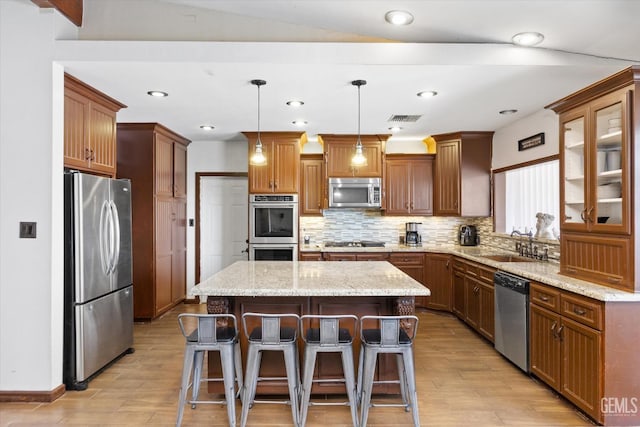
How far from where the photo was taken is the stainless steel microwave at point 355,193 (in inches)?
213

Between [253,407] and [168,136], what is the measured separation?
369cm

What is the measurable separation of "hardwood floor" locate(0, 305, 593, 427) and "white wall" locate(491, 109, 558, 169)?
83.8 inches

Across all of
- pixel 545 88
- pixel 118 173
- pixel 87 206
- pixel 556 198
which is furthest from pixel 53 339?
pixel 556 198

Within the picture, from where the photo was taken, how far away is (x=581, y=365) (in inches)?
99.2

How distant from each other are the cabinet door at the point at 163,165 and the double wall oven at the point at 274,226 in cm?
111

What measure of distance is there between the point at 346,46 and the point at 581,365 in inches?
106

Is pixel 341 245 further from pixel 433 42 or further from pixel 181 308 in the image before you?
pixel 433 42

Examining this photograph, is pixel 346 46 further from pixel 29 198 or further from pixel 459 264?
pixel 459 264

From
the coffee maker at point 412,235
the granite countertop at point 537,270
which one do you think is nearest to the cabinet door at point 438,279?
the granite countertop at point 537,270

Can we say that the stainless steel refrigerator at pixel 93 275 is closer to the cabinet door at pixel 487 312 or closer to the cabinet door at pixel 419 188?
the cabinet door at pixel 487 312

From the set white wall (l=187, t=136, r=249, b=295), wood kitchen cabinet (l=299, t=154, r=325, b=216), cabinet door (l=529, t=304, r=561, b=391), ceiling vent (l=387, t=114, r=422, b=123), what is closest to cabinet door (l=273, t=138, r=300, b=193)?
wood kitchen cabinet (l=299, t=154, r=325, b=216)

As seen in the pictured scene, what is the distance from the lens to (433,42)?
286 centimetres

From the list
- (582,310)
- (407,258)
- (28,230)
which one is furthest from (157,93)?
(582,310)

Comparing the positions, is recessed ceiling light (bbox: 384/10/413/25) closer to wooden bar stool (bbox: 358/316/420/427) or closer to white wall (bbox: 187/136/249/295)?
wooden bar stool (bbox: 358/316/420/427)
